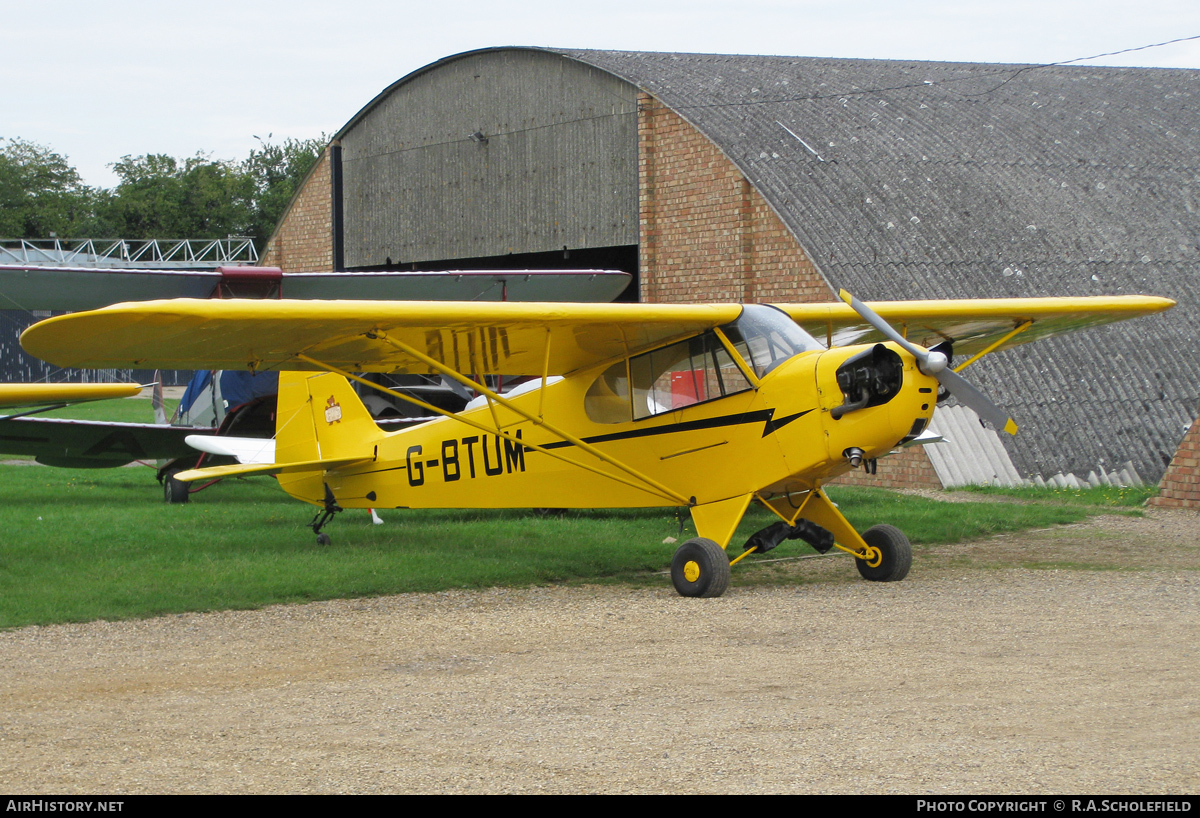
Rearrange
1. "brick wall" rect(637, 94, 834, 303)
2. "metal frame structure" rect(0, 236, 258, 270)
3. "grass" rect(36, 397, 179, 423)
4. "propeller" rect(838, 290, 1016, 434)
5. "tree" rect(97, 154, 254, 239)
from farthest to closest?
"tree" rect(97, 154, 254, 239)
"metal frame structure" rect(0, 236, 258, 270)
"grass" rect(36, 397, 179, 423)
"brick wall" rect(637, 94, 834, 303)
"propeller" rect(838, 290, 1016, 434)

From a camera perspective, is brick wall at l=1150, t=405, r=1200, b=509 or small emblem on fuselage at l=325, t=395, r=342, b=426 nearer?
small emblem on fuselage at l=325, t=395, r=342, b=426

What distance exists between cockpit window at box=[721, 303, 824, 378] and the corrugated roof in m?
8.75

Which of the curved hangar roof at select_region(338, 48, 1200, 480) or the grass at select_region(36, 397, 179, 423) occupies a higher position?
the curved hangar roof at select_region(338, 48, 1200, 480)

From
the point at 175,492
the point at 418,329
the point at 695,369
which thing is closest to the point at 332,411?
the point at 418,329

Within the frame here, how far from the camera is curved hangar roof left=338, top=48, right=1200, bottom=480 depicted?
18203 mm

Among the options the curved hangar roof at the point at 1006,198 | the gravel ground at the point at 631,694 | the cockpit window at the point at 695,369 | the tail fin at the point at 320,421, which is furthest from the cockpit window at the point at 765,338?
the curved hangar roof at the point at 1006,198

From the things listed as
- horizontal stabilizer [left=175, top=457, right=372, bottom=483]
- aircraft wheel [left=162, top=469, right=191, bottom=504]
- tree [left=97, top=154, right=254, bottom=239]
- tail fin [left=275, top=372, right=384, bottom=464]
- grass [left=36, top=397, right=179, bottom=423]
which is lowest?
grass [left=36, top=397, right=179, bottom=423]

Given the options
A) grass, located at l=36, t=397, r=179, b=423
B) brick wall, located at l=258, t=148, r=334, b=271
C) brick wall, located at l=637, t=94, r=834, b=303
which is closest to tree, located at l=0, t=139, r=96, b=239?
grass, located at l=36, t=397, r=179, b=423

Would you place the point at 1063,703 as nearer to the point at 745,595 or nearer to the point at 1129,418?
the point at 745,595

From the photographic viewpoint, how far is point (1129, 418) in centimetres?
1800

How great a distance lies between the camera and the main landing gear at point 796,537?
940 centimetres

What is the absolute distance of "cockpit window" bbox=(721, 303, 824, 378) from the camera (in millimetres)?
9727

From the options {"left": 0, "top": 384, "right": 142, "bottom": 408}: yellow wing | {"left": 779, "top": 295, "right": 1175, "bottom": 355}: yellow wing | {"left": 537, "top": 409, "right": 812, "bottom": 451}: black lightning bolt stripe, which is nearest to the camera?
{"left": 537, "top": 409, "right": 812, "bottom": 451}: black lightning bolt stripe

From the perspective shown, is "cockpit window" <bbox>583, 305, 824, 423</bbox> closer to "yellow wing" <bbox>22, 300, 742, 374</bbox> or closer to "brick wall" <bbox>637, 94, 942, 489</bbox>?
"yellow wing" <bbox>22, 300, 742, 374</bbox>
